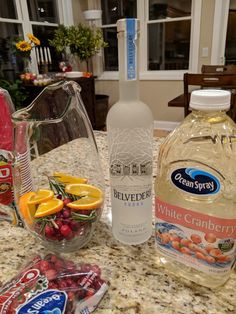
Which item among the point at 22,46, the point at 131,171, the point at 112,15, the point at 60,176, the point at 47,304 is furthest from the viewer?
the point at 112,15

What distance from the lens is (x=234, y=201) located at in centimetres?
37

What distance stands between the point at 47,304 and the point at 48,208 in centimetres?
15

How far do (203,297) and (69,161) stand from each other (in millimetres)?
445

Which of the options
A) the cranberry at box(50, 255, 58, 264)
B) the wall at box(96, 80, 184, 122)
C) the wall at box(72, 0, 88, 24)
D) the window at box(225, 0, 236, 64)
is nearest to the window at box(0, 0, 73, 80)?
the wall at box(72, 0, 88, 24)

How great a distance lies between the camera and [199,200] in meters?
0.37

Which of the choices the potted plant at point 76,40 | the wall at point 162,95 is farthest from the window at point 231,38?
the potted plant at point 76,40

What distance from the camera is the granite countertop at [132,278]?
1.14ft

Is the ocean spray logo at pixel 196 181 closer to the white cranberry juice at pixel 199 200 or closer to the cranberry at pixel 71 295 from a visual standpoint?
the white cranberry juice at pixel 199 200

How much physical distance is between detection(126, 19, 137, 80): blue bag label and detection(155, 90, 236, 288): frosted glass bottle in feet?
0.33

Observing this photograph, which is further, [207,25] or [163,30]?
[163,30]

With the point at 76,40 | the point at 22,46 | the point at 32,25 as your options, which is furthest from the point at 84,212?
the point at 32,25

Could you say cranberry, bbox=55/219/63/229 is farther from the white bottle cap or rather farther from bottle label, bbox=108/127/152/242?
the white bottle cap

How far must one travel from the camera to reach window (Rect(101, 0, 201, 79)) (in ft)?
10.2

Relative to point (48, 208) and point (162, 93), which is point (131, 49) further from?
point (162, 93)
